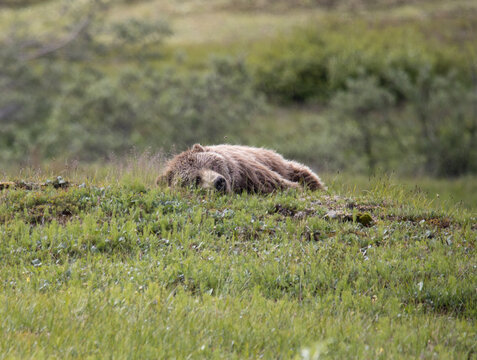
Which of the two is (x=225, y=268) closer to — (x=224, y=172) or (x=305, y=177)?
(x=224, y=172)

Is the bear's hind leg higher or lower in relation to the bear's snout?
lower

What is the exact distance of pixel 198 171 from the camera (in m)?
9.52

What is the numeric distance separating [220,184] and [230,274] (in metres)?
2.93

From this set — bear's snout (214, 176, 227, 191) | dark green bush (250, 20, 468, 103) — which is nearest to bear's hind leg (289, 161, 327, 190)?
bear's snout (214, 176, 227, 191)

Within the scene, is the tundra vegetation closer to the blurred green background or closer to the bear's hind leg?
the bear's hind leg

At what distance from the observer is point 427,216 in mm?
8453

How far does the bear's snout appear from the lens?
29.3 ft

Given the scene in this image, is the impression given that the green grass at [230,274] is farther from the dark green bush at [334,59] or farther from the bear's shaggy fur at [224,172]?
the dark green bush at [334,59]

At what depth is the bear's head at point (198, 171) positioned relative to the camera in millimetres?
9062

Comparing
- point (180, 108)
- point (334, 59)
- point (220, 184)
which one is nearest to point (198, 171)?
point (220, 184)

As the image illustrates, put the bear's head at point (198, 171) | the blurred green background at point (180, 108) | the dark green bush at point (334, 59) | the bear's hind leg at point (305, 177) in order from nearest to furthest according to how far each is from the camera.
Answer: the bear's head at point (198, 171) → the bear's hind leg at point (305, 177) → the blurred green background at point (180, 108) → the dark green bush at point (334, 59)

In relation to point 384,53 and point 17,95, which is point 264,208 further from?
point 384,53

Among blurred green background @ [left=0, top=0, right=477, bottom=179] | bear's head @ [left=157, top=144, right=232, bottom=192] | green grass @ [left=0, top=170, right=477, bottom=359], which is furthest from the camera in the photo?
blurred green background @ [left=0, top=0, right=477, bottom=179]

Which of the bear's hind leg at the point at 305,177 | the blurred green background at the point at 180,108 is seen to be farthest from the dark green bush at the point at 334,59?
the bear's hind leg at the point at 305,177
